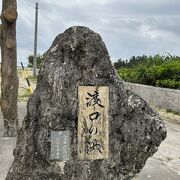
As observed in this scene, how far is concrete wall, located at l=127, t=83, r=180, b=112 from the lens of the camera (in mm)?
14625

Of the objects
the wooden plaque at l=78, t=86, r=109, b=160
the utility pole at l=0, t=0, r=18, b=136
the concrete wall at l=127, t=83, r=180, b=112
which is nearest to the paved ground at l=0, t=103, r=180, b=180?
the utility pole at l=0, t=0, r=18, b=136

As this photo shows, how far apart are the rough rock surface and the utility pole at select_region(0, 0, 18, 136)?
4.15 m

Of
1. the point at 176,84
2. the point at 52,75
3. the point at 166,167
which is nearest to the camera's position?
the point at 52,75

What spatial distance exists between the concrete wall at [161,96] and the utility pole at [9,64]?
5458 millimetres

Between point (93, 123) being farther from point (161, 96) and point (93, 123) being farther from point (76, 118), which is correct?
point (161, 96)

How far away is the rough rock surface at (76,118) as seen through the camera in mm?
6039

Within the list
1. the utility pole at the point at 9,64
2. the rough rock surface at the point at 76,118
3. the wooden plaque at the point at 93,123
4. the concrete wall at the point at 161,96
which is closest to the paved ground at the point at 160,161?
the utility pole at the point at 9,64

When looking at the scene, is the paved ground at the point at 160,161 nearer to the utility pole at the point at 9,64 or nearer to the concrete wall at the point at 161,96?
the utility pole at the point at 9,64

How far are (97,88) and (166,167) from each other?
2.98m

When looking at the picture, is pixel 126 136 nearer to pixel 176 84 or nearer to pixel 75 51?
pixel 75 51

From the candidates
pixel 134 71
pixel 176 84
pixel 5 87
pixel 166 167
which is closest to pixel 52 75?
pixel 166 167

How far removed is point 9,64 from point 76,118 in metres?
4.64

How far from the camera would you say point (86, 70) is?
617cm

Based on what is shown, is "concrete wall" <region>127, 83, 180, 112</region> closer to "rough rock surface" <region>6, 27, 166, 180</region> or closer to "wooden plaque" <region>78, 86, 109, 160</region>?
"rough rock surface" <region>6, 27, 166, 180</region>
